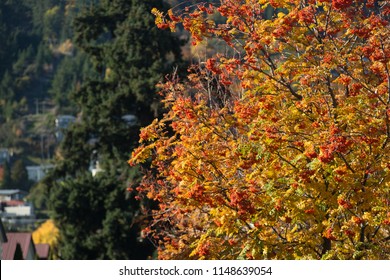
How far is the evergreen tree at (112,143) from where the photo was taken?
108 feet

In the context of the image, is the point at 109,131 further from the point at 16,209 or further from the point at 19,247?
the point at 16,209

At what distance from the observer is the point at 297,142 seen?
523 inches

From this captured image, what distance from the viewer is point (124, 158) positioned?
33.1 m

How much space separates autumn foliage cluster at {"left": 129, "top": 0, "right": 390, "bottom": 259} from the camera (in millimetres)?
12922

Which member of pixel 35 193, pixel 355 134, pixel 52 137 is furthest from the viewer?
pixel 52 137

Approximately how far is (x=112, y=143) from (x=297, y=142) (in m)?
20.5

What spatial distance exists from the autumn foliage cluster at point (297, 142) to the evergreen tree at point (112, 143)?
17120mm

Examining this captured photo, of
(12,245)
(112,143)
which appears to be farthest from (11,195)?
(112,143)

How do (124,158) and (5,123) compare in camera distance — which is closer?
(124,158)

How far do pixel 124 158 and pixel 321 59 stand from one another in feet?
64.6

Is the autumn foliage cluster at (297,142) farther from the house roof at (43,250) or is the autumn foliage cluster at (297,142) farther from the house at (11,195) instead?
the house at (11,195)

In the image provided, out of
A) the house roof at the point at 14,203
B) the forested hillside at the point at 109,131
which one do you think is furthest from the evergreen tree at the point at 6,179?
the forested hillside at the point at 109,131

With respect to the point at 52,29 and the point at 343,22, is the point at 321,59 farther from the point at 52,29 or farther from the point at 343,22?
the point at 52,29

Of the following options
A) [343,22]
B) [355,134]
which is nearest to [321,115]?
[355,134]
